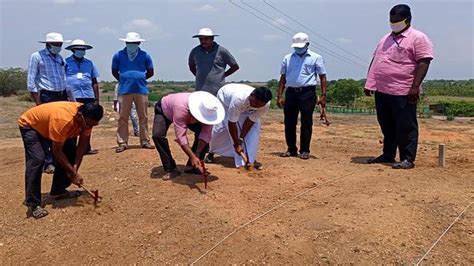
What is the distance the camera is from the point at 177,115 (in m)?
5.37

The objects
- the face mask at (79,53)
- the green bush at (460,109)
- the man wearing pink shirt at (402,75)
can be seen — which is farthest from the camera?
the green bush at (460,109)

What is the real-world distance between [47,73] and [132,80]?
49.9 inches

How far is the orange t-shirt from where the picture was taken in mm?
4656

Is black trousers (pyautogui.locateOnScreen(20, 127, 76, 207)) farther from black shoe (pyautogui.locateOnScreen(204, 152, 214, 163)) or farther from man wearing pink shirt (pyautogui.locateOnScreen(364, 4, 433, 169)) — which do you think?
man wearing pink shirt (pyautogui.locateOnScreen(364, 4, 433, 169))

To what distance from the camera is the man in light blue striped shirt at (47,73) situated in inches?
251

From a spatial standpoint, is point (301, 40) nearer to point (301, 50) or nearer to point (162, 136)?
point (301, 50)

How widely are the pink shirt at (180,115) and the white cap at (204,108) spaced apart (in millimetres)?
90

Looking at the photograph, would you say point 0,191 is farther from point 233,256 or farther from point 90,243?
point 233,256

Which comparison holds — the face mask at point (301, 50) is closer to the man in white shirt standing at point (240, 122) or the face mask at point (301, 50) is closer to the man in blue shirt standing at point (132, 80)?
the man in white shirt standing at point (240, 122)

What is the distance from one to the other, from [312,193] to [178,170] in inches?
66.6

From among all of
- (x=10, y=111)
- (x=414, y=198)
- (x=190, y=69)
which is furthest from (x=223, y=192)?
(x=10, y=111)

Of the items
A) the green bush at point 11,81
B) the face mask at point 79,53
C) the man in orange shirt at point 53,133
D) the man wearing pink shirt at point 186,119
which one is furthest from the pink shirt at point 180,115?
the green bush at point 11,81

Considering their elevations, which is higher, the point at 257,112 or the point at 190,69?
the point at 190,69

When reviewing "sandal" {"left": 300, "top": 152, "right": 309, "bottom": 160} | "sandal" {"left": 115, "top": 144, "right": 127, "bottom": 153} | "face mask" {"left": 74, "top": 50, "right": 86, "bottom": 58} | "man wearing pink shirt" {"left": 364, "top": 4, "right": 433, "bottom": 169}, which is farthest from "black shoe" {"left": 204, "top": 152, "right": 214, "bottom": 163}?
"face mask" {"left": 74, "top": 50, "right": 86, "bottom": 58}
